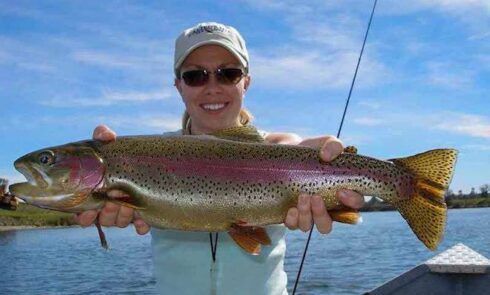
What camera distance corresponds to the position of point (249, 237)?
397 cm

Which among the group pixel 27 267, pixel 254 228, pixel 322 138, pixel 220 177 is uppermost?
pixel 322 138

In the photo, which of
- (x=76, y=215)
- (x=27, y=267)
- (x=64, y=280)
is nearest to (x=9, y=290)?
(x=64, y=280)

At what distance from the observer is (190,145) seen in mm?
4230

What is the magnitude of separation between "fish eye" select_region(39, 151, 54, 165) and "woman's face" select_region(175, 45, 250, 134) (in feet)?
3.54

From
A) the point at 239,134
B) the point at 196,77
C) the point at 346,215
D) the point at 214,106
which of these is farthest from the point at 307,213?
the point at 196,77

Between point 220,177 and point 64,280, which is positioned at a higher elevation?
point 220,177

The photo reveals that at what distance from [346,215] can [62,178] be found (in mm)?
1936

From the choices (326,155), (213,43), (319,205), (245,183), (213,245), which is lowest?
(213,245)

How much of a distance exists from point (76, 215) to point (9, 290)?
2491 centimetres

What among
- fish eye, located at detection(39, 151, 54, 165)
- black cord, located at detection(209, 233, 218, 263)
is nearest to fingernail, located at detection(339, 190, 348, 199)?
black cord, located at detection(209, 233, 218, 263)

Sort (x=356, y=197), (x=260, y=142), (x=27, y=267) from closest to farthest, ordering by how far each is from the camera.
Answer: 1. (x=356, y=197)
2. (x=260, y=142)
3. (x=27, y=267)

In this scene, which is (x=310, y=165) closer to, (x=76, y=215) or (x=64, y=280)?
(x=76, y=215)

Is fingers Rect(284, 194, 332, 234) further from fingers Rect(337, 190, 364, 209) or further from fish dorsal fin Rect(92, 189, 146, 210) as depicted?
fish dorsal fin Rect(92, 189, 146, 210)

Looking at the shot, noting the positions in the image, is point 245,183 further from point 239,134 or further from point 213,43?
point 213,43
